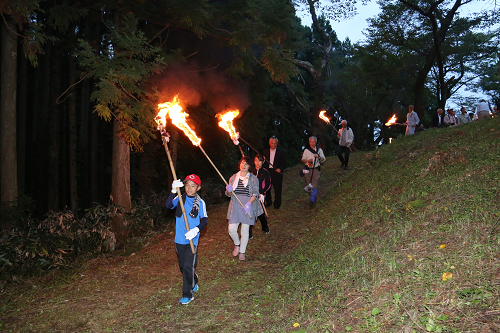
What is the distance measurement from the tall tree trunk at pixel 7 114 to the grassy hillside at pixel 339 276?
126 inches

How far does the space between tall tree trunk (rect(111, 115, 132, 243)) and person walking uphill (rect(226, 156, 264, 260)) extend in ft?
15.5

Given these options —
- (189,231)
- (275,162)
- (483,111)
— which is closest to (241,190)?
(189,231)

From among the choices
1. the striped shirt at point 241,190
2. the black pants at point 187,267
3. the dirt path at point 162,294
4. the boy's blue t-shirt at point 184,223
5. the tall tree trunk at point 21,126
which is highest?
the tall tree trunk at point 21,126

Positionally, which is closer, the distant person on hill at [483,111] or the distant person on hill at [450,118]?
the distant person on hill at [483,111]

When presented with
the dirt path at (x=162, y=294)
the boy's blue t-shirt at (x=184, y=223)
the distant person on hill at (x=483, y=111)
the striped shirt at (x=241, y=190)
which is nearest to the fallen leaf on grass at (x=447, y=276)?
the dirt path at (x=162, y=294)

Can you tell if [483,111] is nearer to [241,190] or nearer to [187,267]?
[241,190]

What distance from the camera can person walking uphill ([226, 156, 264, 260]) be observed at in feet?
26.8

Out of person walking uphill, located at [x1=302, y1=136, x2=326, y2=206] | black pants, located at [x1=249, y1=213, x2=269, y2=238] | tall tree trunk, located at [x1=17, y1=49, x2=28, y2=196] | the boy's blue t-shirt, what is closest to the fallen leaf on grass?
the boy's blue t-shirt

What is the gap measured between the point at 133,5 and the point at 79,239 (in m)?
6.84

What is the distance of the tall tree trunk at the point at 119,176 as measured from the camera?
38.5 ft

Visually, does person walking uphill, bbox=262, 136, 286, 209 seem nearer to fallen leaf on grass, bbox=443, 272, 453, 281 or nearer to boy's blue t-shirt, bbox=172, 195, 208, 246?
boy's blue t-shirt, bbox=172, 195, 208, 246

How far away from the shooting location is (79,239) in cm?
1060

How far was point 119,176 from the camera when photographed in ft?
39.0

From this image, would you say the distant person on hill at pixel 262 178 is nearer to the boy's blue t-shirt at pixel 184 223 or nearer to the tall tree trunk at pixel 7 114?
the boy's blue t-shirt at pixel 184 223
